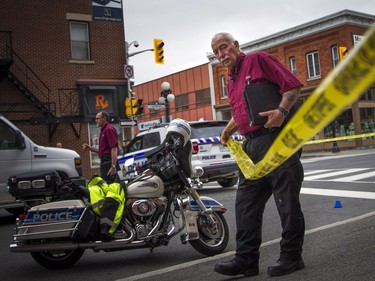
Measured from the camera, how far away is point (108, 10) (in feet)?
60.5

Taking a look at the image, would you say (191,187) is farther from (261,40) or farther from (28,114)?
(261,40)

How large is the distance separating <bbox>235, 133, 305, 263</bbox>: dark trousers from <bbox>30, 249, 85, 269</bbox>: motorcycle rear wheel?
6.24ft

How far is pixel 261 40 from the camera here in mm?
34906

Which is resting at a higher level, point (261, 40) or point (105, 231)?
point (261, 40)

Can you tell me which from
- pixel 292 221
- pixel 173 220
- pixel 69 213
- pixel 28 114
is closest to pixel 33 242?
pixel 69 213

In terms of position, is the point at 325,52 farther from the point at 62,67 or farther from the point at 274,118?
the point at 274,118

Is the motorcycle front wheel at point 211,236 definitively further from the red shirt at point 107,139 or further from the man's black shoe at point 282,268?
the red shirt at point 107,139

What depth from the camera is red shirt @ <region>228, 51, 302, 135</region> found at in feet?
11.8

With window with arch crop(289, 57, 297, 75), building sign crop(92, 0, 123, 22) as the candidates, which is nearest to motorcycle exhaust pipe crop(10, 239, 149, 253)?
building sign crop(92, 0, 123, 22)

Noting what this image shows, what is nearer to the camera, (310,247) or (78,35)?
(310,247)

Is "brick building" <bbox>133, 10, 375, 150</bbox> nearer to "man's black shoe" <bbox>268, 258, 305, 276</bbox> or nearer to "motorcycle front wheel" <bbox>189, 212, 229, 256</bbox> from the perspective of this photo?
"motorcycle front wheel" <bbox>189, 212, 229, 256</bbox>

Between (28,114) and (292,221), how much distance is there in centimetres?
1604

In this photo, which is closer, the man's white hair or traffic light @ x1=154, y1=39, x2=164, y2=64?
the man's white hair

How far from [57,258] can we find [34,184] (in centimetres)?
90
